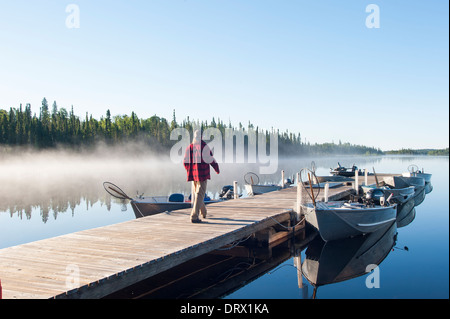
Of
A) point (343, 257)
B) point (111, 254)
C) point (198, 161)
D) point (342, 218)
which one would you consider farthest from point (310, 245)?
point (111, 254)

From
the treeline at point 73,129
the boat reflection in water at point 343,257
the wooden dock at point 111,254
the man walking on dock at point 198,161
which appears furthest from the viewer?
the treeline at point 73,129

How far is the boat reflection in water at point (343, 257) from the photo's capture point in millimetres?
9461

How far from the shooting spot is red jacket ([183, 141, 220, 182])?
8453mm

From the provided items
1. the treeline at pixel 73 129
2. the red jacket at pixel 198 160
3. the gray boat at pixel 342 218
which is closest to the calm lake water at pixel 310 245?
the gray boat at pixel 342 218

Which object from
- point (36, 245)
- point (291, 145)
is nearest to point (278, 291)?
point (36, 245)

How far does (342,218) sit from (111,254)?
7383 millimetres

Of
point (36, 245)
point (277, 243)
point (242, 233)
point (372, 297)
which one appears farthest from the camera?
point (277, 243)

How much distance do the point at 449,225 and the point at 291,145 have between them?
142472mm

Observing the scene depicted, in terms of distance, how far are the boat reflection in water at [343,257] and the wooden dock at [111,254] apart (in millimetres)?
1771

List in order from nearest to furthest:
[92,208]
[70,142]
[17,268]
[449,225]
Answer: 1. [17,268]
2. [449,225]
3. [92,208]
4. [70,142]

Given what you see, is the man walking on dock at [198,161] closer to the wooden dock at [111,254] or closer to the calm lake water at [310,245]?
the wooden dock at [111,254]

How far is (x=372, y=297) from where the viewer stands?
8266mm

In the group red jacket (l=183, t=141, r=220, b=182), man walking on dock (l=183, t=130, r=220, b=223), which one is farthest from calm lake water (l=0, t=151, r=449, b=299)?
red jacket (l=183, t=141, r=220, b=182)
